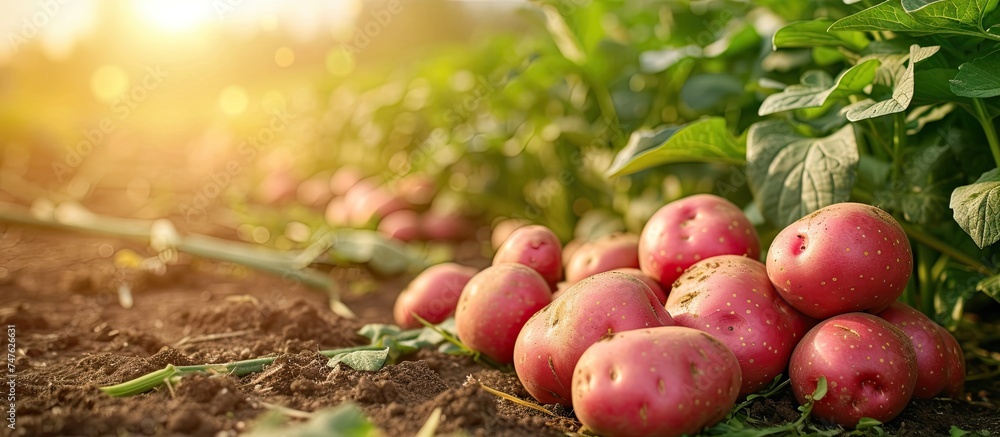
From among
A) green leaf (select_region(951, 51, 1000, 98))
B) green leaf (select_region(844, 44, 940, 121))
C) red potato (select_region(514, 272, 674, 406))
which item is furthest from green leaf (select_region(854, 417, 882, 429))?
green leaf (select_region(951, 51, 1000, 98))

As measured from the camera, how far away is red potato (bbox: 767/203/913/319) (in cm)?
172

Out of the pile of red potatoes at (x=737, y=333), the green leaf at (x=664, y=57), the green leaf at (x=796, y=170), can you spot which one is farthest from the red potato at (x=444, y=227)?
the green leaf at (x=796, y=170)

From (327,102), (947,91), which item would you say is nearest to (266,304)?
(947,91)

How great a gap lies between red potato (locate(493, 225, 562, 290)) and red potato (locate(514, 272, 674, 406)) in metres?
0.48

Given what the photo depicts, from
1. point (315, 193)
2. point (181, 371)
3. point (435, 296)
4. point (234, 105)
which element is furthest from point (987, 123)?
point (234, 105)

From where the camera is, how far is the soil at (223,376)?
1.53 metres

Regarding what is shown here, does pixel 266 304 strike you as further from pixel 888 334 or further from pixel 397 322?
pixel 888 334

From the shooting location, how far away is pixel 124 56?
12.3 metres

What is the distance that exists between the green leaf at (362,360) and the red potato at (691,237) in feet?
2.68

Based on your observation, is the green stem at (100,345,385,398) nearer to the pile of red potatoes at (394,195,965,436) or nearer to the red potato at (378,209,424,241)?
the pile of red potatoes at (394,195,965,436)

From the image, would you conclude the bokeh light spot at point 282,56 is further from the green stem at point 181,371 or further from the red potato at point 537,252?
the green stem at point 181,371

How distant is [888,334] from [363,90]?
4.47 meters

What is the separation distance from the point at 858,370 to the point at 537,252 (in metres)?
1.00

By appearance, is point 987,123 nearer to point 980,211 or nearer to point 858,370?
point 980,211
